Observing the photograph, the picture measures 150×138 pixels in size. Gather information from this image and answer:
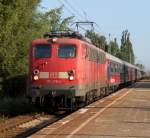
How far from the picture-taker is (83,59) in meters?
22.0

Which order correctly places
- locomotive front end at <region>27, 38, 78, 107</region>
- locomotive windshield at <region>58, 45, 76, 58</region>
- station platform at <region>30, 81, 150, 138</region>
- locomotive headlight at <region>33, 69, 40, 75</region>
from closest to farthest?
station platform at <region>30, 81, 150, 138</region>
locomotive front end at <region>27, 38, 78, 107</region>
locomotive headlight at <region>33, 69, 40, 75</region>
locomotive windshield at <region>58, 45, 76, 58</region>

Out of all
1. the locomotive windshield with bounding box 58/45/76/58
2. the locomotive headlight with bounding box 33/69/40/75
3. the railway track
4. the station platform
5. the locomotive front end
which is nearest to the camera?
the station platform

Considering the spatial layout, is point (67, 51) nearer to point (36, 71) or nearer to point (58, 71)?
point (58, 71)

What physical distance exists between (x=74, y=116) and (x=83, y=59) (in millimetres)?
4367

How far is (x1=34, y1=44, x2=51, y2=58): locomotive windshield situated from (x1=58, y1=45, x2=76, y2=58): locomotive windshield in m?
0.45

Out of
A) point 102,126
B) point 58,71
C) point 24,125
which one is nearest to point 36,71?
point 58,71

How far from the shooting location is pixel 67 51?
850 inches

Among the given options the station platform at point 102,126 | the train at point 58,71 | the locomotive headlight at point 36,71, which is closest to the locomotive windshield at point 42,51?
the train at point 58,71

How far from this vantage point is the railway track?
53.7 ft

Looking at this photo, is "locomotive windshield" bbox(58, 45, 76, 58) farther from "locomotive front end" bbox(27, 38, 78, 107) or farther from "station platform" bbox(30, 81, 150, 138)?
"station platform" bbox(30, 81, 150, 138)

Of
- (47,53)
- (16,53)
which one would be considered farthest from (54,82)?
(16,53)

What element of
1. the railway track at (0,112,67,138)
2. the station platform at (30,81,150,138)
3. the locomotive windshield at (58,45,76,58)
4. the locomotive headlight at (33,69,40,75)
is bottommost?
the railway track at (0,112,67,138)

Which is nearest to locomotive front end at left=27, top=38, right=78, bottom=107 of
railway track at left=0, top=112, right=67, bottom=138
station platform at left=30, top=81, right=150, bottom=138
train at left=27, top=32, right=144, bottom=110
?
train at left=27, top=32, right=144, bottom=110

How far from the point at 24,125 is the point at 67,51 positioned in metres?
4.27
